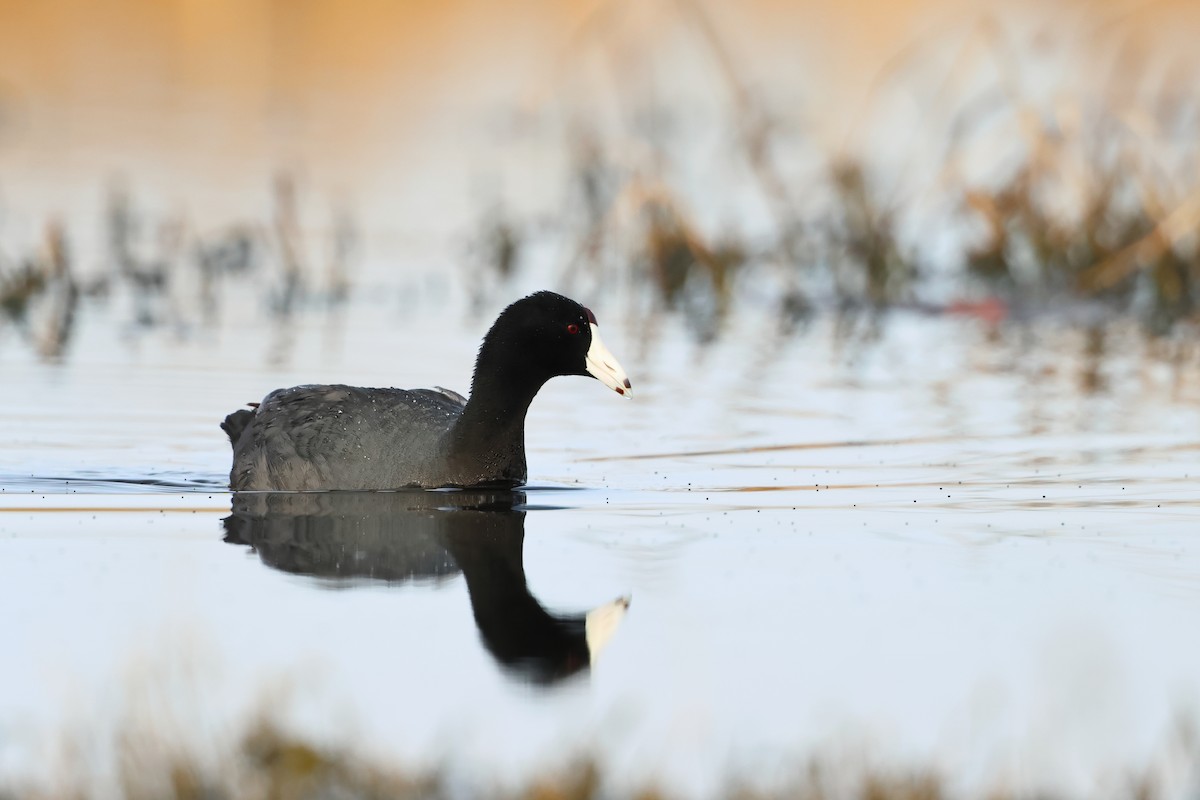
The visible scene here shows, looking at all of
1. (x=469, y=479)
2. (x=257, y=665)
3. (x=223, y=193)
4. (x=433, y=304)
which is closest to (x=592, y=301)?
(x=433, y=304)

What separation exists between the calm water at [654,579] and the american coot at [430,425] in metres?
0.17

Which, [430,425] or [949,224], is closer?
[430,425]

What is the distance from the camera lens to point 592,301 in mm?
14570

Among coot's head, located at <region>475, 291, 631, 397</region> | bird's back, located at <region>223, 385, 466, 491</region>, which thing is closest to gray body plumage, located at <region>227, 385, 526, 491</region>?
bird's back, located at <region>223, 385, 466, 491</region>

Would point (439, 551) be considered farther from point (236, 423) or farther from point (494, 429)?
point (236, 423)

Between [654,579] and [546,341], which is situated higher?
[546,341]

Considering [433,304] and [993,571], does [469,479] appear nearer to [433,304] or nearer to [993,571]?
[993,571]

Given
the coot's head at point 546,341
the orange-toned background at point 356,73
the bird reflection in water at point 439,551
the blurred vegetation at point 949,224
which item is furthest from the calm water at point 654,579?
the orange-toned background at point 356,73

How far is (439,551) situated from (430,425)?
1585mm

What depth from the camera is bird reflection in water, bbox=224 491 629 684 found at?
227 inches

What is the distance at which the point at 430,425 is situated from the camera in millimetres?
8672

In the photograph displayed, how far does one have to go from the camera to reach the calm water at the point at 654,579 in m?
4.93

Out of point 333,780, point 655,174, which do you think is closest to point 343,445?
Answer: point 333,780

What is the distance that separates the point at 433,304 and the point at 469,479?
5750 mm
